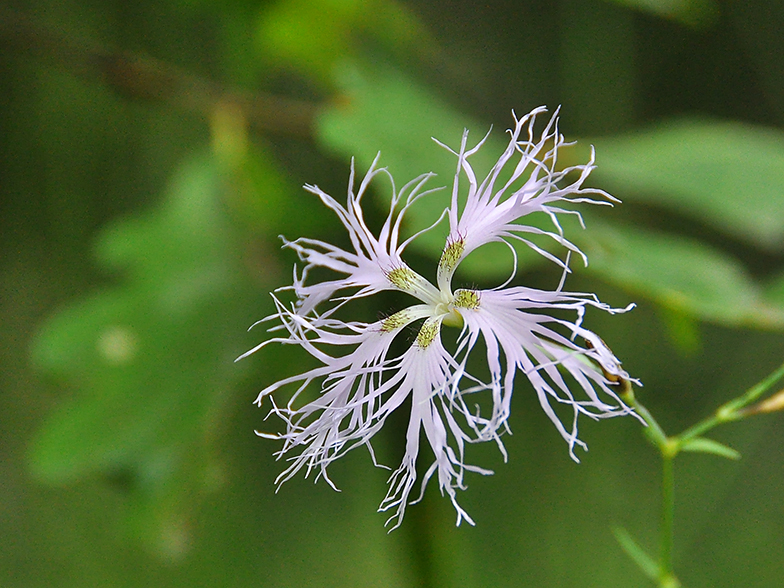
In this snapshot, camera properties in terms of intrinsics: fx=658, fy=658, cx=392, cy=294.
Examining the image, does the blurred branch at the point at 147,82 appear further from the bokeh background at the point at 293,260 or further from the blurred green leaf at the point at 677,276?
the blurred green leaf at the point at 677,276

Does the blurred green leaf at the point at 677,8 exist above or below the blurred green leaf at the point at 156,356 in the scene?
above

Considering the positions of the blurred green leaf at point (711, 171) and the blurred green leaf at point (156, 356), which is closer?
the blurred green leaf at point (156, 356)

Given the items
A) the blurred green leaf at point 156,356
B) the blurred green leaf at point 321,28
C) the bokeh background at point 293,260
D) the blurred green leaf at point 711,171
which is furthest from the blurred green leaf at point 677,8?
the blurred green leaf at point 156,356

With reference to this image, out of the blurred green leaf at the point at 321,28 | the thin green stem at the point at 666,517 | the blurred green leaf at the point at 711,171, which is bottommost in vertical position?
the thin green stem at the point at 666,517

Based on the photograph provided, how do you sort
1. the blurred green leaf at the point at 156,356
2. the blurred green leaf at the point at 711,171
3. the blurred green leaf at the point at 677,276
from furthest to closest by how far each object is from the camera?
1. the blurred green leaf at the point at 711,171
2. the blurred green leaf at the point at 156,356
3. the blurred green leaf at the point at 677,276

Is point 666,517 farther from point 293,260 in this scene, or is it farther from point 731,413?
point 293,260

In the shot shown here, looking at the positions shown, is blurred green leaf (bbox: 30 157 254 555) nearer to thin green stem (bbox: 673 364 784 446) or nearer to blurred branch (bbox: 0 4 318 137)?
blurred branch (bbox: 0 4 318 137)

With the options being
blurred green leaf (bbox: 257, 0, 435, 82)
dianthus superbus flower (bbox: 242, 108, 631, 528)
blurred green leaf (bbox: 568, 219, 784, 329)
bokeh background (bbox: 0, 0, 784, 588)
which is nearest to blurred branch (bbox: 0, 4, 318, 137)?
bokeh background (bbox: 0, 0, 784, 588)
